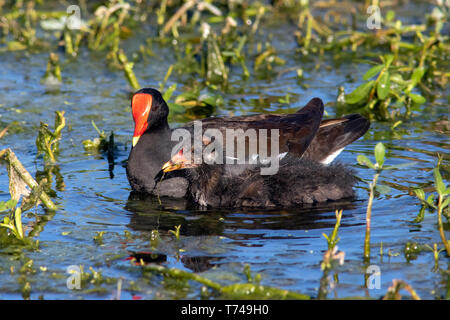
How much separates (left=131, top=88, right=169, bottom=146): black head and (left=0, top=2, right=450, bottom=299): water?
1.60 feet

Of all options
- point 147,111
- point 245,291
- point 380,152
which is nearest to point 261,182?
point 147,111

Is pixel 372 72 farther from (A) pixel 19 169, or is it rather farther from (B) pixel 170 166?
(A) pixel 19 169

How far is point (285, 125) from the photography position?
6.03 metres

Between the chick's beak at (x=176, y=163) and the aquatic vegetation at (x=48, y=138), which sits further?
the aquatic vegetation at (x=48, y=138)

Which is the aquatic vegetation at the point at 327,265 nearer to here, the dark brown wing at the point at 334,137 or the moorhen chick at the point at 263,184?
the moorhen chick at the point at 263,184

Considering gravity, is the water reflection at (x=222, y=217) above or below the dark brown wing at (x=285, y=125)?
below

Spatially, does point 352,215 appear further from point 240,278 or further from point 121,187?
point 121,187

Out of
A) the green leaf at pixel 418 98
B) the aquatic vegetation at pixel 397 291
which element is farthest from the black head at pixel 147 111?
the aquatic vegetation at pixel 397 291

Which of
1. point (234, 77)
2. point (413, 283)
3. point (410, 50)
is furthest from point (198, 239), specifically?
point (410, 50)

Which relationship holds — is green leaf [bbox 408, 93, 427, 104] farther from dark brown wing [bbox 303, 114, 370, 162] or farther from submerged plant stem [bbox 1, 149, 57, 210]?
submerged plant stem [bbox 1, 149, 57, 210]

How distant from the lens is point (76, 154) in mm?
6699

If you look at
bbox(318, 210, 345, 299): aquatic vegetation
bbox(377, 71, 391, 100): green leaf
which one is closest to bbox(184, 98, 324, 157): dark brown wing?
bbox(377, 71, 391, 100): green leaf

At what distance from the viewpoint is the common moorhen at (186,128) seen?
5.79 meters

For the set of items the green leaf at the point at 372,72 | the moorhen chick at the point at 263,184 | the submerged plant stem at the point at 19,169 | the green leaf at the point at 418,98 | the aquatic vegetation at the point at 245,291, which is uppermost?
the green leaf at the point at 372,72
